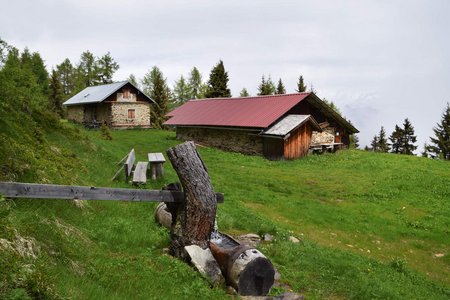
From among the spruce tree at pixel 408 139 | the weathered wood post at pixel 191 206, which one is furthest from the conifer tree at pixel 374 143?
the weathered wood post at pixel 191 206

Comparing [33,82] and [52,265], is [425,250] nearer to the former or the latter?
[52,265]

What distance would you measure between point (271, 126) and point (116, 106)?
25.1 metres

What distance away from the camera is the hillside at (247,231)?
5.10m

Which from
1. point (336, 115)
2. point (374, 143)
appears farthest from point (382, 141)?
point (336, 115)

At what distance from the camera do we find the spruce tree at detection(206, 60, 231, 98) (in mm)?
57875

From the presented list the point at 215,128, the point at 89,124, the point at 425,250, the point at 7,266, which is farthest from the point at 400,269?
the point at 89,124

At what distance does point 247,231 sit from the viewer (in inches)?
425

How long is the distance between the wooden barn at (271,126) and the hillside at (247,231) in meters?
6.52

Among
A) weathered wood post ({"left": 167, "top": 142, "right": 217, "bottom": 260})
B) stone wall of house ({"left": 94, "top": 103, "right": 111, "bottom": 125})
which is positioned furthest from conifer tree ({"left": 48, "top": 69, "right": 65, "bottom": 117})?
weathered wood post ({"left": 167, "top": 142, "right": 217, "bottom": 260})

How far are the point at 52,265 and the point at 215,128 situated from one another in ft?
96.1

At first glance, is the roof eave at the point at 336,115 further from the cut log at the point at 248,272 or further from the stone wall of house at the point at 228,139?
the cut log at the point at 248,272

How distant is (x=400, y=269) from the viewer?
1006cm

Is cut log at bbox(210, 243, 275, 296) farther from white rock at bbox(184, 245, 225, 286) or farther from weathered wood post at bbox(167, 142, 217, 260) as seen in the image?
weathered wood post at bbox(167, 142, 217, 260)

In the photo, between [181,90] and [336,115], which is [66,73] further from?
[336,115]
